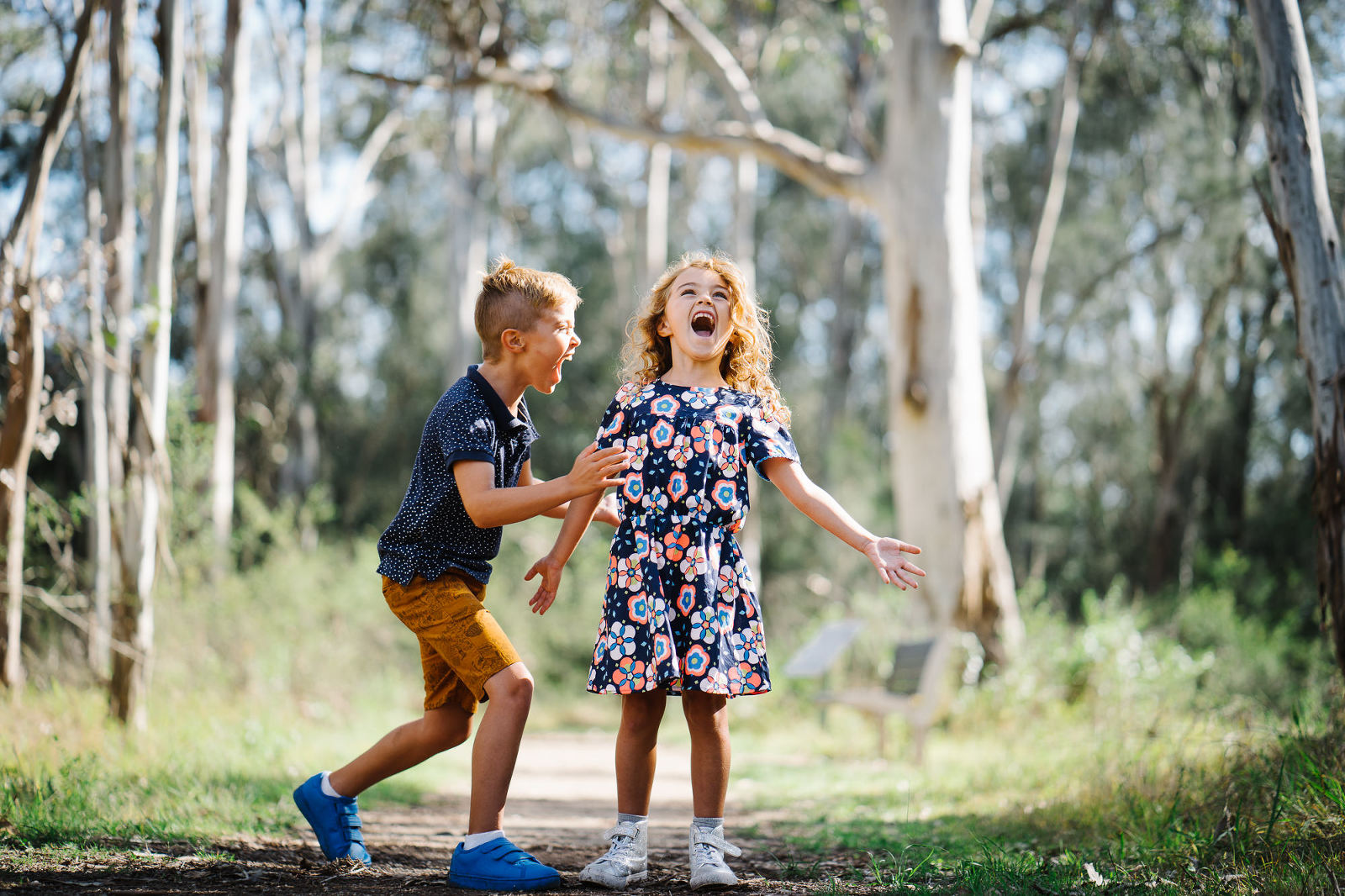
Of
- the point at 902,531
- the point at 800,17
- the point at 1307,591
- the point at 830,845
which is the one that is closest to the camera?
the point at 830,845

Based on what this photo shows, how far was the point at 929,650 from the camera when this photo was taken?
25.8 ft

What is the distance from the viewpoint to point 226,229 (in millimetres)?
10953

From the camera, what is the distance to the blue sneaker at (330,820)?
11.4ft

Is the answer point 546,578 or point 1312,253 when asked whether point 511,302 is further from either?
point 1312,253

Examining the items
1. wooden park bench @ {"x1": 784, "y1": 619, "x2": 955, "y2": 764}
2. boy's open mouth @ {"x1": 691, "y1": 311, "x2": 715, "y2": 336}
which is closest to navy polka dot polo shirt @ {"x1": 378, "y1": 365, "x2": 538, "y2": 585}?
boy's open mouth @ {"x1": 691, "y1": 311, "x2": 715, "y2": 336}

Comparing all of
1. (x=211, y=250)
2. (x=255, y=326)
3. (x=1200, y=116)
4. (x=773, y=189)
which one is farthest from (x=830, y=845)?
(x=773, y=189)

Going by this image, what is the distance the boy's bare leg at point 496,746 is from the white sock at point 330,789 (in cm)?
58

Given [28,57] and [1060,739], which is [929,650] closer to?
[1060,739]

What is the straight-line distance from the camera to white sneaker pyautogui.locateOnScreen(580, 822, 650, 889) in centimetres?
312

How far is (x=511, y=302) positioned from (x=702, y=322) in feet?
1.89

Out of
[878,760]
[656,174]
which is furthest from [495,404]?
[656,174]

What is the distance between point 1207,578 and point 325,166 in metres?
17.7

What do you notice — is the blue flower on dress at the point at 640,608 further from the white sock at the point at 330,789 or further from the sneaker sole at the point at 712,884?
the white sock at the point at 330,789

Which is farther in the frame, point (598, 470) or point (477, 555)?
point (477, 555)
